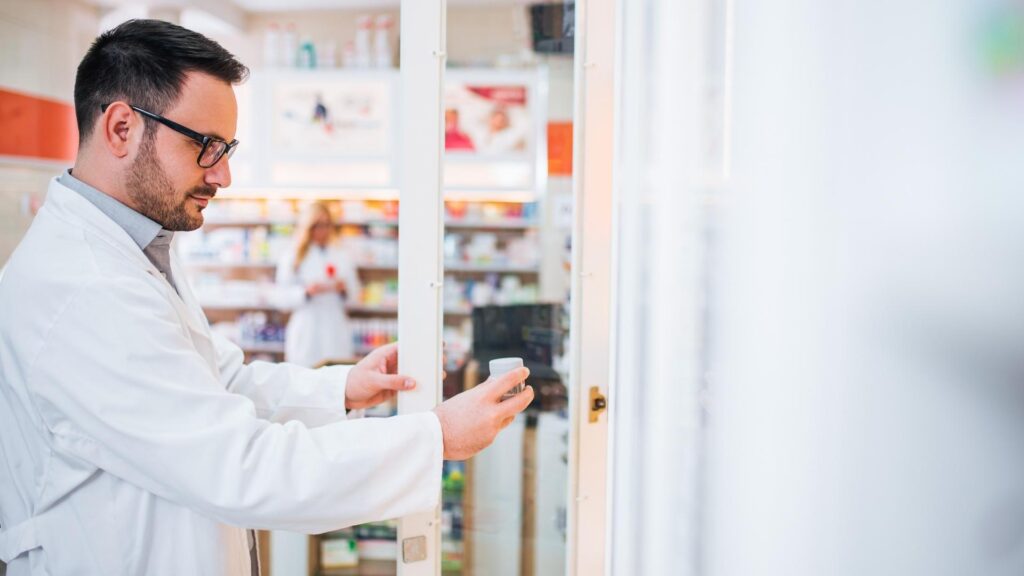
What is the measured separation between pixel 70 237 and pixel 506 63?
160 inches

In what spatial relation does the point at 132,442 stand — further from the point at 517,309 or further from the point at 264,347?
the point at 264,347

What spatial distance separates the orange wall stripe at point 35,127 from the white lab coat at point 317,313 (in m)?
1.65

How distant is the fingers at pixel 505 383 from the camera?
3.82ft

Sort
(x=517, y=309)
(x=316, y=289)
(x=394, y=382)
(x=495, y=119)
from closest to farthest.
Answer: (x=394, y=382)
(x=517, y=309)
(x=495, y=119)
(x=316, y=289)

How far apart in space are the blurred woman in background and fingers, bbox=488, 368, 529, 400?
13.8ft

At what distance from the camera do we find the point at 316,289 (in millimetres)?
5172

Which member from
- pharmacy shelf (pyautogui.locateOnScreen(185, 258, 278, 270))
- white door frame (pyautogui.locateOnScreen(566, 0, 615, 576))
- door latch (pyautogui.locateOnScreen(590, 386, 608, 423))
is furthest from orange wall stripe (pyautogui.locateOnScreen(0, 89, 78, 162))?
door latch (pyautogui.locateOnScreen(590, 386, 608, 423))

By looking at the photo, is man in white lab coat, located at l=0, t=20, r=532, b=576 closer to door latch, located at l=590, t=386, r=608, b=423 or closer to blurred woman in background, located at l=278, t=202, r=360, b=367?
door latch, located at l=590, t=386, r=608, b=423

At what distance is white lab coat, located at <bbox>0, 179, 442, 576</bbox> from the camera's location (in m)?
1.03

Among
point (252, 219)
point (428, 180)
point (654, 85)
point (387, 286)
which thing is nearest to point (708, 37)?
point (654, 85)

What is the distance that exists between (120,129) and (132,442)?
530 mm

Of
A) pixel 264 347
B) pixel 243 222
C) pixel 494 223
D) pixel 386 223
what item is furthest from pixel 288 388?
pixel 243 222

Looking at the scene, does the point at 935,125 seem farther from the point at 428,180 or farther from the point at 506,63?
the point at 506,63

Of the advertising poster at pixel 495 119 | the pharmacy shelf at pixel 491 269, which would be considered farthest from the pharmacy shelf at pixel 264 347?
the advertising poster at pixel 495 119
